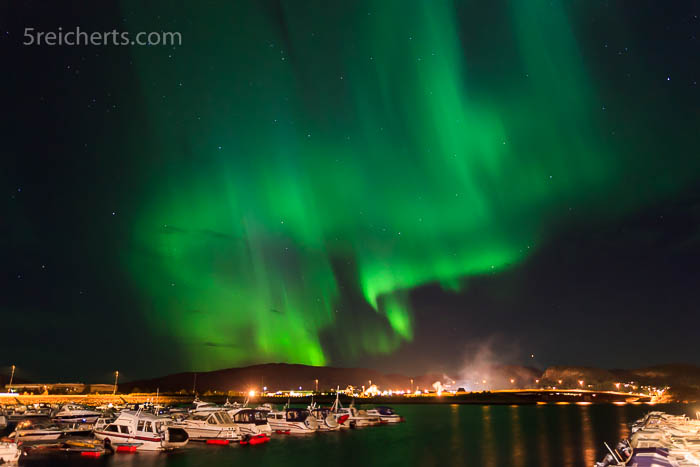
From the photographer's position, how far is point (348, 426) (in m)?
79.1

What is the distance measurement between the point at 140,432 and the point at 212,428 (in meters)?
8.72

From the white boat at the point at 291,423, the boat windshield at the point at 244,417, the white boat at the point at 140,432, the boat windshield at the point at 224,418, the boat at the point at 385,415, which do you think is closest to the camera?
the white boat at the point at 140,432

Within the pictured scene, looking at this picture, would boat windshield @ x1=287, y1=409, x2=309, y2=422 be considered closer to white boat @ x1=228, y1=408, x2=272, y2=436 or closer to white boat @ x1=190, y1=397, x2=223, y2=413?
white boat @ x1=228, y1=408, x2=272, y2=436

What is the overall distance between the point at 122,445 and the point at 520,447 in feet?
130

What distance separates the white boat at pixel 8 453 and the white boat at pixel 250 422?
72.9 ft

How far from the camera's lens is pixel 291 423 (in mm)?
64750

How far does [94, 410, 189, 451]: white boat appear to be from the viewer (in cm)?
4481

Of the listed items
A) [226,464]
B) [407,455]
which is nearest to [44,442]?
[226,464]

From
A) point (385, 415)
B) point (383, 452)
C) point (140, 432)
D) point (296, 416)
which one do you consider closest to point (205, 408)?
point (296, 416)

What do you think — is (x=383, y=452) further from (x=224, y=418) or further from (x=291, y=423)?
(x=291, y=423)

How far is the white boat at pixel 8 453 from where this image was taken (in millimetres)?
34875

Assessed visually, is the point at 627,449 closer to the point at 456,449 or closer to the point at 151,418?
the point at 456,449

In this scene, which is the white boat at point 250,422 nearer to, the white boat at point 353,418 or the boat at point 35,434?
the boat at point 35,434

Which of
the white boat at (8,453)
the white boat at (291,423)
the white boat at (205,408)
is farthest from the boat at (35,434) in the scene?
the white boat at (291,423)
